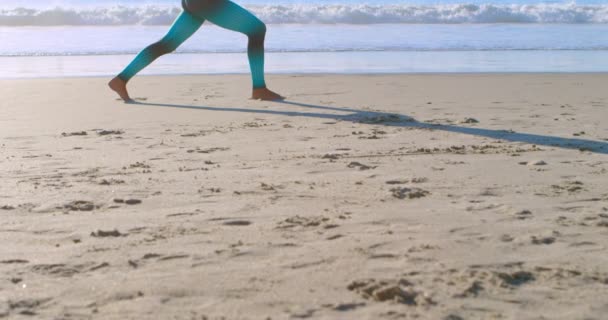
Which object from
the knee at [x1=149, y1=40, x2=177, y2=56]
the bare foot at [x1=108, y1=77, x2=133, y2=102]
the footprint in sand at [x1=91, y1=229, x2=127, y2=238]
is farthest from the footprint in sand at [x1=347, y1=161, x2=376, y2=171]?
the bare foot at [x1=108, y1=77, x2=133, y2=102]

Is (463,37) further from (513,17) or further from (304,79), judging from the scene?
(304,79)

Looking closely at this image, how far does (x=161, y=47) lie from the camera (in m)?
7.89

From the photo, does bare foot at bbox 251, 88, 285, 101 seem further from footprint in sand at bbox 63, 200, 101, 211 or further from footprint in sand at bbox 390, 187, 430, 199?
footprint in sand at bbox 63, 200, 101, 211

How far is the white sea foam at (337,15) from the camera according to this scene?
66.8 feet

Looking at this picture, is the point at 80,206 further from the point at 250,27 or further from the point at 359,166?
the point at 250,27

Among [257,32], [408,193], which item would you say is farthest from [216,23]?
[408,193]

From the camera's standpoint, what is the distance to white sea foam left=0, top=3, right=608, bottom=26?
802 inches

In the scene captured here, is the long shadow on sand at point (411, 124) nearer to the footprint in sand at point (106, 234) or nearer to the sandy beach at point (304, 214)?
the sandy beach at point (304, 214)

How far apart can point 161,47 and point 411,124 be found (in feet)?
8.69

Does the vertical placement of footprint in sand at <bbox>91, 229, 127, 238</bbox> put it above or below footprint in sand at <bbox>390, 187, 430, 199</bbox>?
above

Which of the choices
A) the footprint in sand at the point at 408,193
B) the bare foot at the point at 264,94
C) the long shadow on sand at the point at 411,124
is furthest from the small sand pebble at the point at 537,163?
the bare foot at the point at 264,94

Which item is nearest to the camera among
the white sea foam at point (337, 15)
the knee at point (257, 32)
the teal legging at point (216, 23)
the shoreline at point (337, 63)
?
the teal legging at point (216, 23)

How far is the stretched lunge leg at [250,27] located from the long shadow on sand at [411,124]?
11.2 inches

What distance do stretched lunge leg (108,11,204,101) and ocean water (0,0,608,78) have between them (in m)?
2.82
